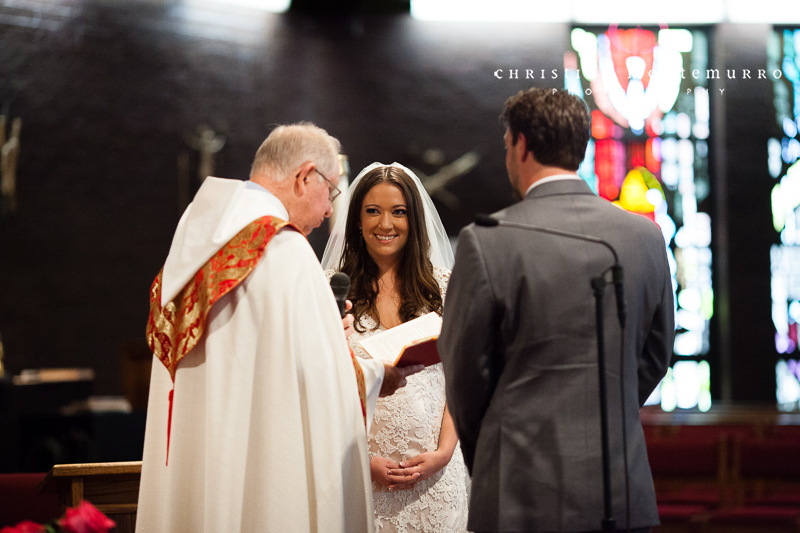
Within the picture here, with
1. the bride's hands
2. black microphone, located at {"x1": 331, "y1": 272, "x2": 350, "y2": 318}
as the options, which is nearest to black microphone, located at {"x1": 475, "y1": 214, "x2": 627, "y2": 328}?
black microphone, located at {"x1": 331, "y1": 272, "x2": 350, "y2": 318}

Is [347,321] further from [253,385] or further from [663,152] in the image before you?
[663,152]

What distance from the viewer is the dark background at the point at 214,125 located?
10.6 m

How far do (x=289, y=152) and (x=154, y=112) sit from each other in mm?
9338

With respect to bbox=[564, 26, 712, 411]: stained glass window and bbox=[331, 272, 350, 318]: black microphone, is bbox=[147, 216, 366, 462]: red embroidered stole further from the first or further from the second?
bbox=[564, 26, 712, 411]: stained glass window

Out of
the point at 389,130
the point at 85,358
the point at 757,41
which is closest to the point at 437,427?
the point at 85,358

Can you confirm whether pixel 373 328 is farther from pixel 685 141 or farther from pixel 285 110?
pixel 685 141

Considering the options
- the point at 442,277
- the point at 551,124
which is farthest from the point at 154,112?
the point at 551,124

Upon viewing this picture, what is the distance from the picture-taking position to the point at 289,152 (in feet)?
8.29

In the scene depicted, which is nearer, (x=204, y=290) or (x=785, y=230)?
(x=204, y=290)

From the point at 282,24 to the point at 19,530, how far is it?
11042 millimetres

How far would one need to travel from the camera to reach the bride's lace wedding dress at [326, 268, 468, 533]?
2908 mm

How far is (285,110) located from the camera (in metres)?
11.8

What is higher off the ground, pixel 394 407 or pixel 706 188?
pixel 706 188

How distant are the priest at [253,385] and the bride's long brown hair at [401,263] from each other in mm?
682
